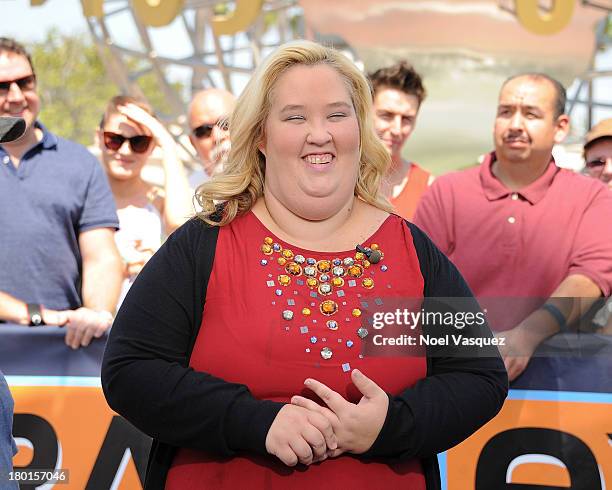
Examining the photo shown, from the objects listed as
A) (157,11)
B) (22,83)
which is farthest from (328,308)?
(157,11)

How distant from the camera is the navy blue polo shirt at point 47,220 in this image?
374 centimetres

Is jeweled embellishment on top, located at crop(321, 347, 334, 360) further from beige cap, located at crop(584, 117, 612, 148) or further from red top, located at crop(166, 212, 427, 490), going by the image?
beige cap, located at crop(584, 117, 612, 148)

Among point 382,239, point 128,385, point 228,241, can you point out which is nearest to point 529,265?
point 382,239

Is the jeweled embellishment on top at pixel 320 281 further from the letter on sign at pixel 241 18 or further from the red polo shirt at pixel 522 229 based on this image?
the letter on sign at pixel 241 18

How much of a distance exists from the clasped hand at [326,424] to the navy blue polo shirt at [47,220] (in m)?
1.92

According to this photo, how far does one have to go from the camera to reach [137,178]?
193 inches

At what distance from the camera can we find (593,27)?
15602 mm

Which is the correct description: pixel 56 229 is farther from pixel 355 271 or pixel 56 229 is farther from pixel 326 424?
pixel 326 424

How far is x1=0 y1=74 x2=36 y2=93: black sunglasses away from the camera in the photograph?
13.4 ft

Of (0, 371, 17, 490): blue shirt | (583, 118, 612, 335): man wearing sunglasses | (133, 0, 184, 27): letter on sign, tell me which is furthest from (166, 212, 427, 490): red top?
(133, 0, 184, 27): letter on sign

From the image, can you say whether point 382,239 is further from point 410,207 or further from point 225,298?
point 410,207

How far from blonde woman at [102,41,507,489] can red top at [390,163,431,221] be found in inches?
83.5

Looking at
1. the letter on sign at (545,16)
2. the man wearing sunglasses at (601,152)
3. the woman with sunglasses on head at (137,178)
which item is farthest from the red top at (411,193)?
the letter on sign at (545,16)

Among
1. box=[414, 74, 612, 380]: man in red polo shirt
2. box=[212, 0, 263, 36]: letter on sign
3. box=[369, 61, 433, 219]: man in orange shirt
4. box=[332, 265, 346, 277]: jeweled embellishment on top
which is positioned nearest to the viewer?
box=[332, 265, 346, 277]: jeweled embellishment on top
